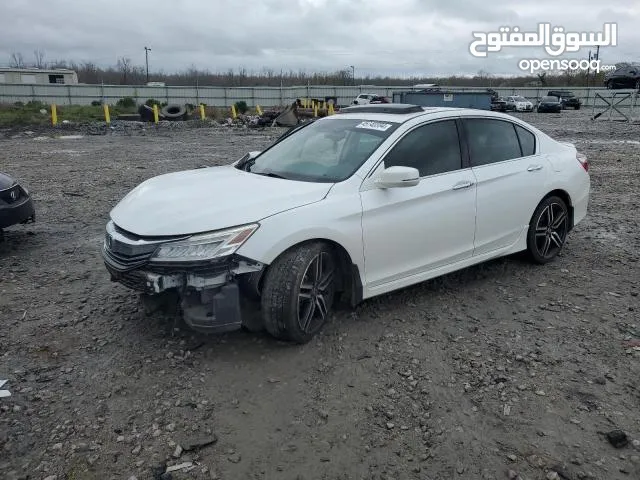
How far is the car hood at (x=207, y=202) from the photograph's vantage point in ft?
11.9

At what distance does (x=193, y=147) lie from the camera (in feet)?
57.7

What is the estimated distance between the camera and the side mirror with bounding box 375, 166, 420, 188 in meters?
4.04

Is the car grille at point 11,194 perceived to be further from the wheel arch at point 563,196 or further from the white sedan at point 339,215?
the wheel arch at point 563,196

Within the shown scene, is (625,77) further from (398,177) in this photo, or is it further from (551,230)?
(398,177)

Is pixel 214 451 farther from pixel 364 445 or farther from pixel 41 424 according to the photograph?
pixel 41 424

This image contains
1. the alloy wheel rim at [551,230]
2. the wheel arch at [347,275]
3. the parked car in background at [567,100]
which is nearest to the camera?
the wheel arch at [347,275]

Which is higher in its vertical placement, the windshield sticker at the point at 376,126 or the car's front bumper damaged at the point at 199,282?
the windshield sticker at the point at 376,126

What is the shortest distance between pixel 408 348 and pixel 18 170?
11.2 meters

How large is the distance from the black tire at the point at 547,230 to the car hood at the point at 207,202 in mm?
2466

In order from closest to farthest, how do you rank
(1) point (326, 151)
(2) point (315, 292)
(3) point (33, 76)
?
1. (2) point (315, 292)
2. (1) point (326, 151)
3. (3) point (33, 76)

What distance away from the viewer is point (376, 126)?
Answer: 4641 millimetres

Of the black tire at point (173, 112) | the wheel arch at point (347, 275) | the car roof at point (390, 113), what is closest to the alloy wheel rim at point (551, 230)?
the car roof at point (390, 113)

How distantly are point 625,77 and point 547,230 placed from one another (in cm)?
4285

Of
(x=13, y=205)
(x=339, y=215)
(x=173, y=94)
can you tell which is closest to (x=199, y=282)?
(x=339, y=215)
